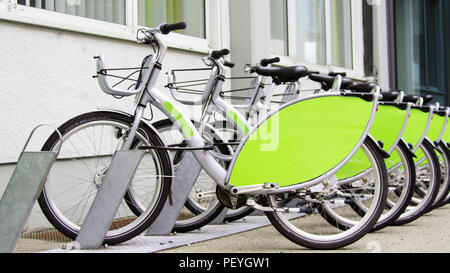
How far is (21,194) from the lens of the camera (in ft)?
9.28

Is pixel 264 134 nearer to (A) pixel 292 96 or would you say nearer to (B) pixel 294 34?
(A) pixel 292 96

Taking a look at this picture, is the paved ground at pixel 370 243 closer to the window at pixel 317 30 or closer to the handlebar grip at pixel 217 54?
the handlebar grip at pixel 217 54

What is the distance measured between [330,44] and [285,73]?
478 centimetres

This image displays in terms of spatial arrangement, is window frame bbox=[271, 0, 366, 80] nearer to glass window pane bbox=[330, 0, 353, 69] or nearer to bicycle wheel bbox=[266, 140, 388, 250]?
glass window pane bbox=[330, 0, 353, 69]

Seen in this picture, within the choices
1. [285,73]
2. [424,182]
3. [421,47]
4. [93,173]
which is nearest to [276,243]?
[285,73]

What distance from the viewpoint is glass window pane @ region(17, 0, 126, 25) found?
4223 millimetres

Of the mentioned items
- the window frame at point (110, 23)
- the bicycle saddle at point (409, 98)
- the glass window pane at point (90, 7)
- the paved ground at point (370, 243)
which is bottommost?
the paved ground at point (370, 243)

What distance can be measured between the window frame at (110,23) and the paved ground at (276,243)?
1.40 meters

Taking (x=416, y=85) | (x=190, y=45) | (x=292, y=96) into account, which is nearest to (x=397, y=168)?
(x=292, y=96)

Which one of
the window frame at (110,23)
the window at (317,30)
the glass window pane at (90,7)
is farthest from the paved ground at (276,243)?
the window at (317,30)

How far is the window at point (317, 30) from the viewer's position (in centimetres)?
706

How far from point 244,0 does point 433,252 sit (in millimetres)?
3409

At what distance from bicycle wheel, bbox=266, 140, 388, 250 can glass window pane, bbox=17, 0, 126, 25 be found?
80.8 inches

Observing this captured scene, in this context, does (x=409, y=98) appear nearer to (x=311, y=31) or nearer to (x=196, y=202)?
(x=196, y=202)
